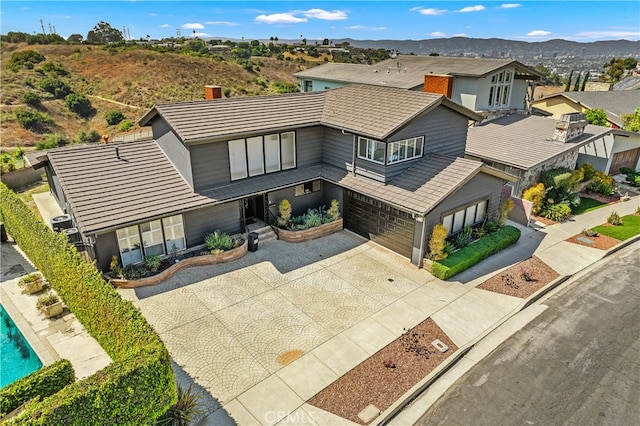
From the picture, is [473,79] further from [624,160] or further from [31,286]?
[31,286]

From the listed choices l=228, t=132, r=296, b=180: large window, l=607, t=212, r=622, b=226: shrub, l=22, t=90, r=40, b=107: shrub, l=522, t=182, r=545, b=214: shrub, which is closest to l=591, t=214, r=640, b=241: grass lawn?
l=607, t=212, r=622, b=226: shrub

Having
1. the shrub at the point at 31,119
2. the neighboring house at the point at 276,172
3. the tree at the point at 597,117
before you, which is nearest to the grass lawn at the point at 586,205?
the neighboring house at the point at 276,172

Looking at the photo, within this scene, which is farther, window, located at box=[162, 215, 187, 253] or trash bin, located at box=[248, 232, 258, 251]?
trash bin, located at box=[248, 232, 258, 251]

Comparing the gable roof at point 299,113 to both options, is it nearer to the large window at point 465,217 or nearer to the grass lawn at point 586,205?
the large window at point 465,217

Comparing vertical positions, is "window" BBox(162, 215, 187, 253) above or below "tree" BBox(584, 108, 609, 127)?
below

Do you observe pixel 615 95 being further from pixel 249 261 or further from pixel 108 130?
pixel 108 130

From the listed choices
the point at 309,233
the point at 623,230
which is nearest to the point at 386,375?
the point at 309,233

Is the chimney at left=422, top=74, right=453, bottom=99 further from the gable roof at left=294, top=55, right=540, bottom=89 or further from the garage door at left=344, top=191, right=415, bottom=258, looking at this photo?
the gable roof at left=294, top=55, right=540, bottom=89
